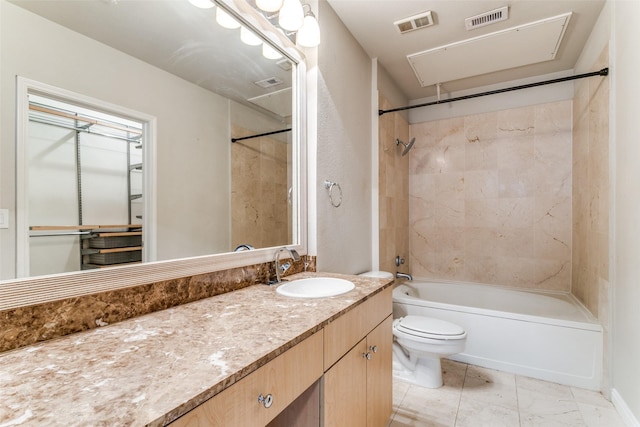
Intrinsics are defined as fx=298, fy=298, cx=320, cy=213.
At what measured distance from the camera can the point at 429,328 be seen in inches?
75.0

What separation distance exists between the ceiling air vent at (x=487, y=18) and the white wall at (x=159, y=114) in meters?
1.80

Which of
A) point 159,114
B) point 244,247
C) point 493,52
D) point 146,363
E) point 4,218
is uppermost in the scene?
point 493,52

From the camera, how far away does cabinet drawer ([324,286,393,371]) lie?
986 millimetres

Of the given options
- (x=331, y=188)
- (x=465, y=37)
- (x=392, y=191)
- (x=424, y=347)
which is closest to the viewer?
(x=424, y=347)

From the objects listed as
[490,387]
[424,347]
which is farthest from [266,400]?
[490,387]

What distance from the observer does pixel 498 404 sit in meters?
1.76

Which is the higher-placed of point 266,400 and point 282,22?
point 282,22

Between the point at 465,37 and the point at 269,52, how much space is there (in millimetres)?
1554

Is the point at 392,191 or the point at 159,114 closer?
the point at 159,114

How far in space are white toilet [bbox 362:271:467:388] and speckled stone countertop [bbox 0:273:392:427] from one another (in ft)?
3.55

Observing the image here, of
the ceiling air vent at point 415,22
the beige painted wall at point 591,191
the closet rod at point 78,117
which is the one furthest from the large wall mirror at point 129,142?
the beige painted wall at point 591,191

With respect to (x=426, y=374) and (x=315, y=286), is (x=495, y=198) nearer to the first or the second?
(x=426, y=374)

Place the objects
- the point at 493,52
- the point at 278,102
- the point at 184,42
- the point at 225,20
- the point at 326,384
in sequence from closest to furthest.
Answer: the point at 326,384
the point at 184,42
the point at 225,20
the point at 278,102
the point at 493,52

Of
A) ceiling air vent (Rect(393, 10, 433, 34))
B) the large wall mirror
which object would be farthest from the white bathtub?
ceiling air vent (Rect(393, 10, 433, 34))
